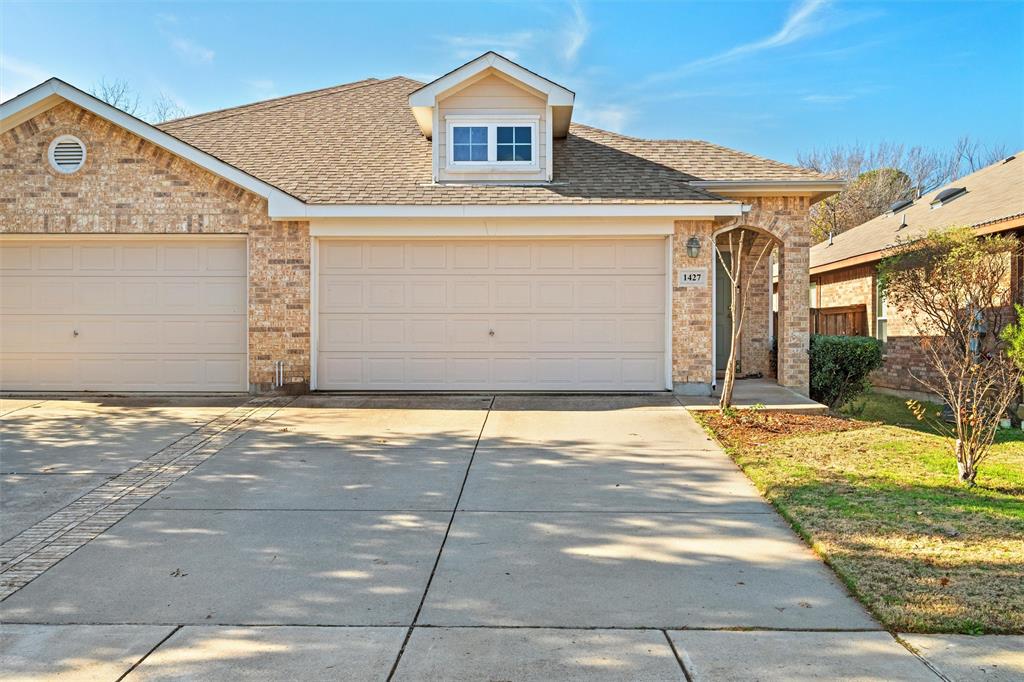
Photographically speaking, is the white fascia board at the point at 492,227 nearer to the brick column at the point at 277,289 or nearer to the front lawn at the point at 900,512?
the brick column at the point at 277,289

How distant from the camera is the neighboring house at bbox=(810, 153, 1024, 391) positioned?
13.8 metres

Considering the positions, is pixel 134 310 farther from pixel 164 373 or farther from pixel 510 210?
pixel 510 210

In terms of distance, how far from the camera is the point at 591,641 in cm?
391

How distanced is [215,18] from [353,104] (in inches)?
132

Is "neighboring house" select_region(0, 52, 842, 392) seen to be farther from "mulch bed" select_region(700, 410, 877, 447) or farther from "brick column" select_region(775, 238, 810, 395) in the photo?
"mulch bed" select_region(700, 410, 877, 447)

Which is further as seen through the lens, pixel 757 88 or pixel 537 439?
pixel 757 88

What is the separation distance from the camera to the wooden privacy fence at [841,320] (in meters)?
19.1

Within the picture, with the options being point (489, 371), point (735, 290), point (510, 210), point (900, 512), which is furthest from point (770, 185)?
point (900, 512)

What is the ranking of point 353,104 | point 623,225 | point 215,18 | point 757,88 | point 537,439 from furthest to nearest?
point 757,88 < point 353,104 < point 215,18 < point 623,225 < point 537,439

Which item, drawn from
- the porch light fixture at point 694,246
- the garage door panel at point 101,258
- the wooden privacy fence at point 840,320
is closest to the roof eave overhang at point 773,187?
the porch light fixture at point 694,246

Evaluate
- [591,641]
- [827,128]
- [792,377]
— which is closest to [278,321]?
[792,377]

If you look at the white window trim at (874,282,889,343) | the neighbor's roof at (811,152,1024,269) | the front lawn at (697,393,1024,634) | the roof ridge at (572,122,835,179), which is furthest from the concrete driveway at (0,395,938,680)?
the white window trim at (874,282,889,343)

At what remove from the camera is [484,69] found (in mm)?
12930

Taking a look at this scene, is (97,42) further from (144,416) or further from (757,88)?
(757,88)
